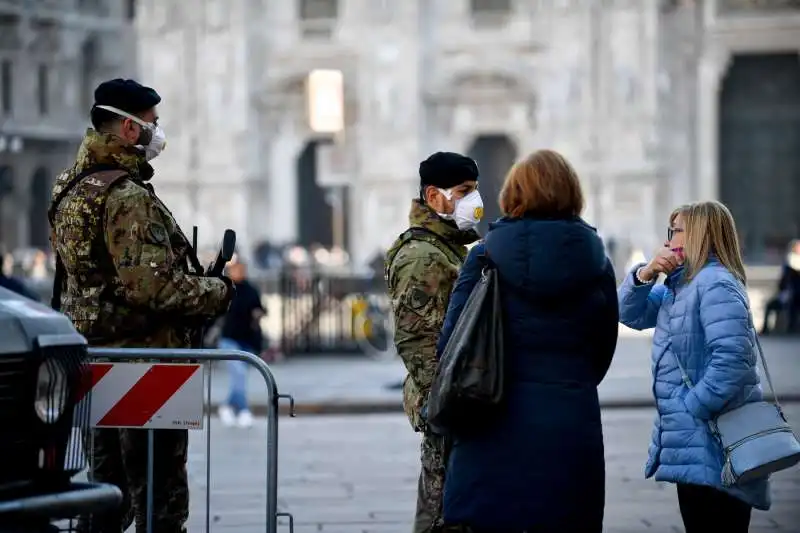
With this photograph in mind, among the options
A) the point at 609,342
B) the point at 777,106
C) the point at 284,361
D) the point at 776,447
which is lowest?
the point at 284,361

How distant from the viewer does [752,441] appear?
572cm

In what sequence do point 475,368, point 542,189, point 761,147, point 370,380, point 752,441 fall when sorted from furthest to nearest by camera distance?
1. point 761,147
2. point 370,380
3. point 752,441
4. point 542,189
5. point 475,368

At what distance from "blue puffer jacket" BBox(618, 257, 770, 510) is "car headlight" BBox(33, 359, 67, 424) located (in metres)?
2.29

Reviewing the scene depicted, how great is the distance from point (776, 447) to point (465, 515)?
140cm

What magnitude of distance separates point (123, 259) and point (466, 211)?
1368 mm

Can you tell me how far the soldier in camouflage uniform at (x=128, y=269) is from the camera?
589cm

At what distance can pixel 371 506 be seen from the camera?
965cm

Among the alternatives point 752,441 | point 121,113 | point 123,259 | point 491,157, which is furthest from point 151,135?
point 491,157

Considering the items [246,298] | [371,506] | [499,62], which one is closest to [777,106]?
[499,62]

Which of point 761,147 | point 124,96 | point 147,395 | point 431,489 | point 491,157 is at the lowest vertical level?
point 431,489

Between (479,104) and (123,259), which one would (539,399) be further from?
(479,104)

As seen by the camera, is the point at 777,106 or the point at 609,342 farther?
the point at 777,106

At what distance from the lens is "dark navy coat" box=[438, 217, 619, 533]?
4.96m

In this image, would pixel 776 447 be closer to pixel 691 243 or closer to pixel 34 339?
pixel 691 243
